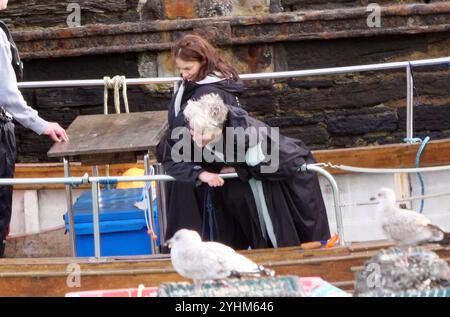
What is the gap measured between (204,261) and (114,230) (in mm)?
2244

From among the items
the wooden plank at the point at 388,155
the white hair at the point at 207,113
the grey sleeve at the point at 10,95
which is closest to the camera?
the white hair at the point at 207,113

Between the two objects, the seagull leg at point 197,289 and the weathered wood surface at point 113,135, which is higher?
the weathered wood surface at point 113,135

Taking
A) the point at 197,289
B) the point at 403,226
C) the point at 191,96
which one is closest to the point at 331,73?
the point at 191,96

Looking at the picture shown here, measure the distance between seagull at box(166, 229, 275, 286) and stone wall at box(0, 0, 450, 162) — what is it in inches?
182

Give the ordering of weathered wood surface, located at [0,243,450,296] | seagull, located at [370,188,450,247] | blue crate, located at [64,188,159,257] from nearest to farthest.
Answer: seagull, located at [370,188,450,247]
weathered wood surface, located at [0,243,450,296]
blue crate, located at [64,188,159,257]

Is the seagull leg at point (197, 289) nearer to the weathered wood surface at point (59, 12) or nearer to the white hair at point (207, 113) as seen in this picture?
the white hair at point (207, 113)

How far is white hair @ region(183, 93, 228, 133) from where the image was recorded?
Result: 5590 mm

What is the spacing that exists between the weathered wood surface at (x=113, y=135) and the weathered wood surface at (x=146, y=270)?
605mm

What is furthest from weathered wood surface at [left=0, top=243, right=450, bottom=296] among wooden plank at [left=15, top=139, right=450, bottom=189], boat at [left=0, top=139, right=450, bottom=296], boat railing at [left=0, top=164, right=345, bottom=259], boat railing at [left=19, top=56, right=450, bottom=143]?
wooden plank at [left=15, top=139, right=450, bottom=189]

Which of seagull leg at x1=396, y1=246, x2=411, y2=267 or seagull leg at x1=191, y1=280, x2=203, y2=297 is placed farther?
seagull leg at x1=396, y1=246, x2=411, y2=267

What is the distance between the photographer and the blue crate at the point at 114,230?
6746 mm

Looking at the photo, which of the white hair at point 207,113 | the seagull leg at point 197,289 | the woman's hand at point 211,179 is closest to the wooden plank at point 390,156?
the woman's hand at point 211,179

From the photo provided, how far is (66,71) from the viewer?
941 cm

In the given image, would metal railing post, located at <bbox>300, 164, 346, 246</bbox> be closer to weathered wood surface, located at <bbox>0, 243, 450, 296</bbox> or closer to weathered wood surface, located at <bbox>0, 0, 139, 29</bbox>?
weathered wood surface, located at <bbox>0, 243, 450, 296</bbox>
